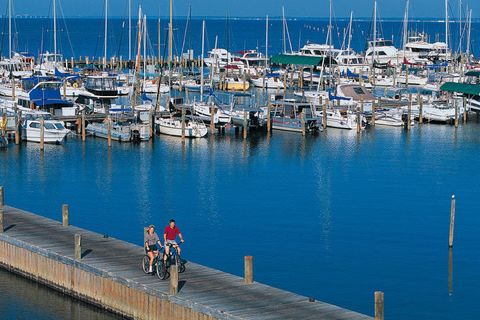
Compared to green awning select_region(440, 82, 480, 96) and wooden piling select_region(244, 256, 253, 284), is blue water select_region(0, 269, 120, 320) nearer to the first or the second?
wooden piling select_region(244, 256, 253, 284)

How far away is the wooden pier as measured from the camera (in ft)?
99.1

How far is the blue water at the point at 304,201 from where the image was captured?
39688mm

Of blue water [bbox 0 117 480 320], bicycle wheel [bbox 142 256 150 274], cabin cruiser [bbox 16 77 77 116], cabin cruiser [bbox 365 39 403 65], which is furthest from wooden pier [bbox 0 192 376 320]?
cabin cruiser [bbox 365 39 403 65]

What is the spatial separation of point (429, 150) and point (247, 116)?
1257cm

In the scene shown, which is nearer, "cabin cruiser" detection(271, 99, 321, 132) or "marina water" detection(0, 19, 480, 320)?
"marina water" detection(0, 19, 480, 320)

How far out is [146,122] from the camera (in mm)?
72125

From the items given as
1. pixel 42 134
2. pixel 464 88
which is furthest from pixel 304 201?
pixel 464 88

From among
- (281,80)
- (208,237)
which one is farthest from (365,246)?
(281,80)

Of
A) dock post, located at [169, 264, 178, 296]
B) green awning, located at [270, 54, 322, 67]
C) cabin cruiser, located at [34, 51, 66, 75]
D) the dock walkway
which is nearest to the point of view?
the dock walkway

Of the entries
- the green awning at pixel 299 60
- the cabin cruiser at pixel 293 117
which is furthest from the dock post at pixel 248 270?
the green awning at pixel 299 60

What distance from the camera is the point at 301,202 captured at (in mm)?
52875

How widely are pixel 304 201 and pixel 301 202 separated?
33 centimetres

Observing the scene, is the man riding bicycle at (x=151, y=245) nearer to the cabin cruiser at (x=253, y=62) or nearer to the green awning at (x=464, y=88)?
the green awning at (x=464, y=88)

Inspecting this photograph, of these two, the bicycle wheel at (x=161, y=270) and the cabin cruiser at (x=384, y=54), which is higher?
the cabin cruiser at (x=384, y=54)
